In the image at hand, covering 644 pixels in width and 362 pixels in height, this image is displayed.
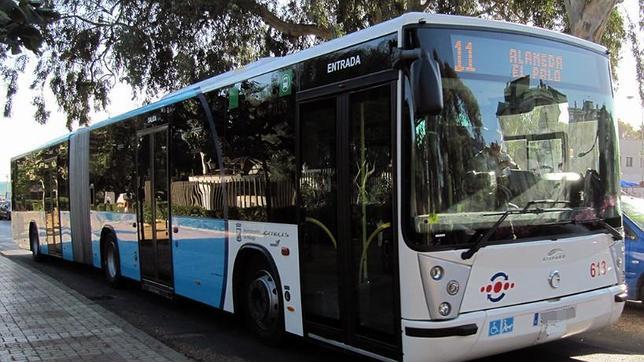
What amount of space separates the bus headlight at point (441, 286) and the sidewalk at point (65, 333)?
8.97 ft

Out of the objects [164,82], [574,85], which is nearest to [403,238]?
[574,85]

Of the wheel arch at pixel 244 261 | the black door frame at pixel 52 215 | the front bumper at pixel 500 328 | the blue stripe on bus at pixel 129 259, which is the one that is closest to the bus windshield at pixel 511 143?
the front bumper at pixel 500 328

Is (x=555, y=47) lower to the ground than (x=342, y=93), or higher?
higher

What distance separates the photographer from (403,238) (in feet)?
14.9

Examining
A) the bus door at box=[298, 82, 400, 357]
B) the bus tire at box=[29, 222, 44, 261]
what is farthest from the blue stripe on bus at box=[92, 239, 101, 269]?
the bus door at box=[298, 82, 400, 357]

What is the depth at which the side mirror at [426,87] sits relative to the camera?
14.1 feet

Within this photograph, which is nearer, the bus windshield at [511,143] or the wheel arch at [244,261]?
the bus windshield at [511,143]

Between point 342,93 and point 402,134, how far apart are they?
3.00 ft

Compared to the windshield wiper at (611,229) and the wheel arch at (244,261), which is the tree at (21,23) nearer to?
the wheel arch at (244,261)

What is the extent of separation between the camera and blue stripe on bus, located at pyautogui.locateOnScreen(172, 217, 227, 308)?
7219 mm

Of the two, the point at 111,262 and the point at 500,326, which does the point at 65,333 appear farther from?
the point at 500,326

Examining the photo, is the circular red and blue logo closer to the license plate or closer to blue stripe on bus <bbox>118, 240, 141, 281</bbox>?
the license plate

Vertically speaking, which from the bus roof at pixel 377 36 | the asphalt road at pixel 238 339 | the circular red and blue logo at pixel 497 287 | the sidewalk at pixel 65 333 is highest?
the bus roof at pixel 377 36

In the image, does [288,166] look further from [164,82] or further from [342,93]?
[164,82]
